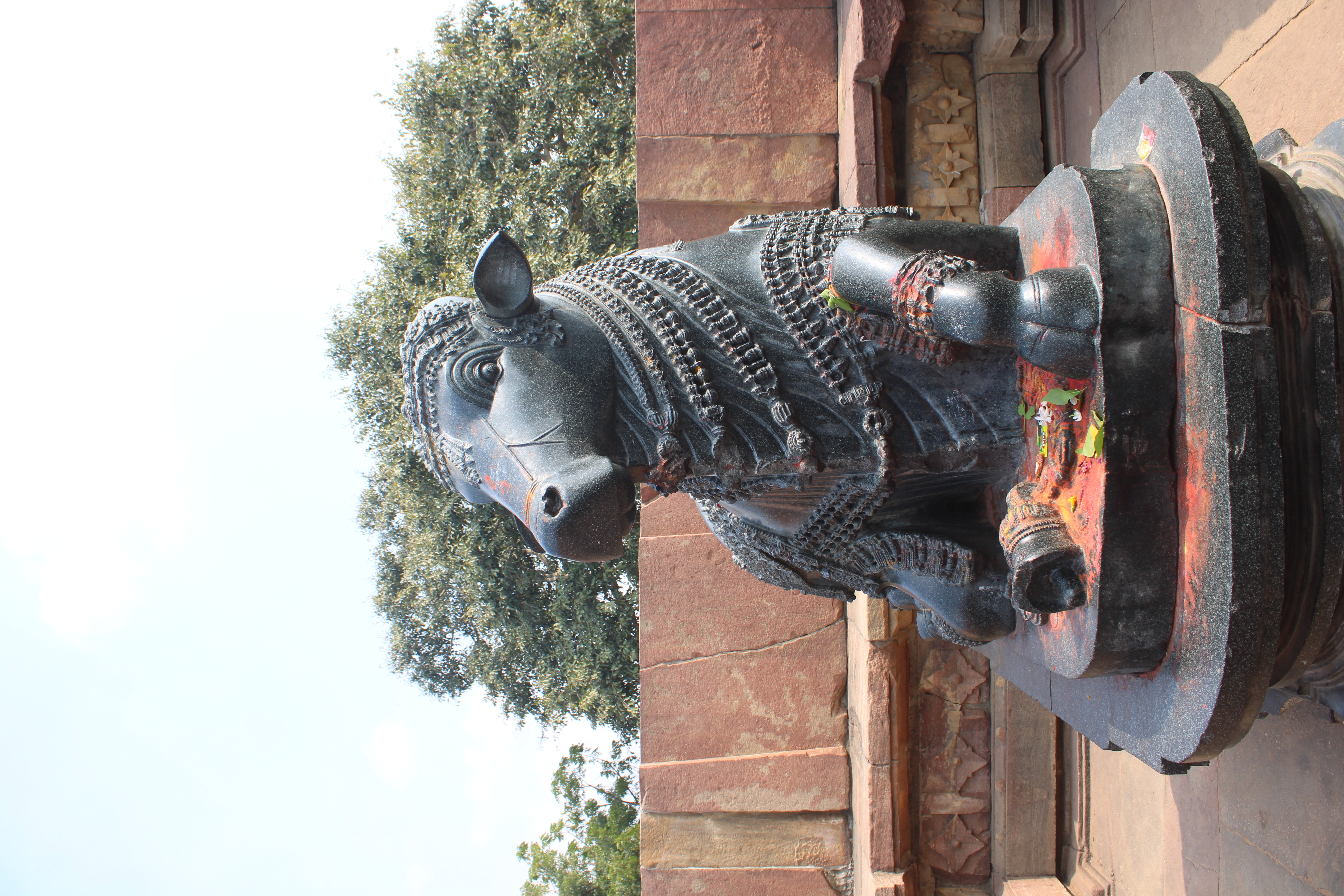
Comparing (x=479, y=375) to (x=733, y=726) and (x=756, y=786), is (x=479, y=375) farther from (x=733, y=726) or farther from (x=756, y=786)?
(x=756, y=786)

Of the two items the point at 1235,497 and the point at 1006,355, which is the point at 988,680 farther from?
the point at 1235,497

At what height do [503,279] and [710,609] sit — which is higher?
[503,279]

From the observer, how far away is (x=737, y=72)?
→ 504cm

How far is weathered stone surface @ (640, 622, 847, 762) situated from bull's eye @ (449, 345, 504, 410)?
311cm

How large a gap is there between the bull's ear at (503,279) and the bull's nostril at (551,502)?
1.58 feet

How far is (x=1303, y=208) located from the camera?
6.02 feet

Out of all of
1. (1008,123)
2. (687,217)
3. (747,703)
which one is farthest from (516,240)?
(747,703)

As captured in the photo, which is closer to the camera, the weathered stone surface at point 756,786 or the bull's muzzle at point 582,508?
the bull's muzzle at point 582,508

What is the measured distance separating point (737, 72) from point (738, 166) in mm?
500

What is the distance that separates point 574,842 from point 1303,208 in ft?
37.8

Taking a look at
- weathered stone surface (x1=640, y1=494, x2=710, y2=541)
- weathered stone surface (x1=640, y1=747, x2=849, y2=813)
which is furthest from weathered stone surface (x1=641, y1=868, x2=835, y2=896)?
weathered stone surface (x1=640, y1=494, x2=710, y2=541)

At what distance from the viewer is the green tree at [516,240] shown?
27.9 feet

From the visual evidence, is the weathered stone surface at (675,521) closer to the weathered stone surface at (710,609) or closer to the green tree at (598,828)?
the weathered stone surface at (710,609)

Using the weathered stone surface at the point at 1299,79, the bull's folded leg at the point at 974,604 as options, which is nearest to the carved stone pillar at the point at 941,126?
the weathered stone surface at the point at 1299,79
